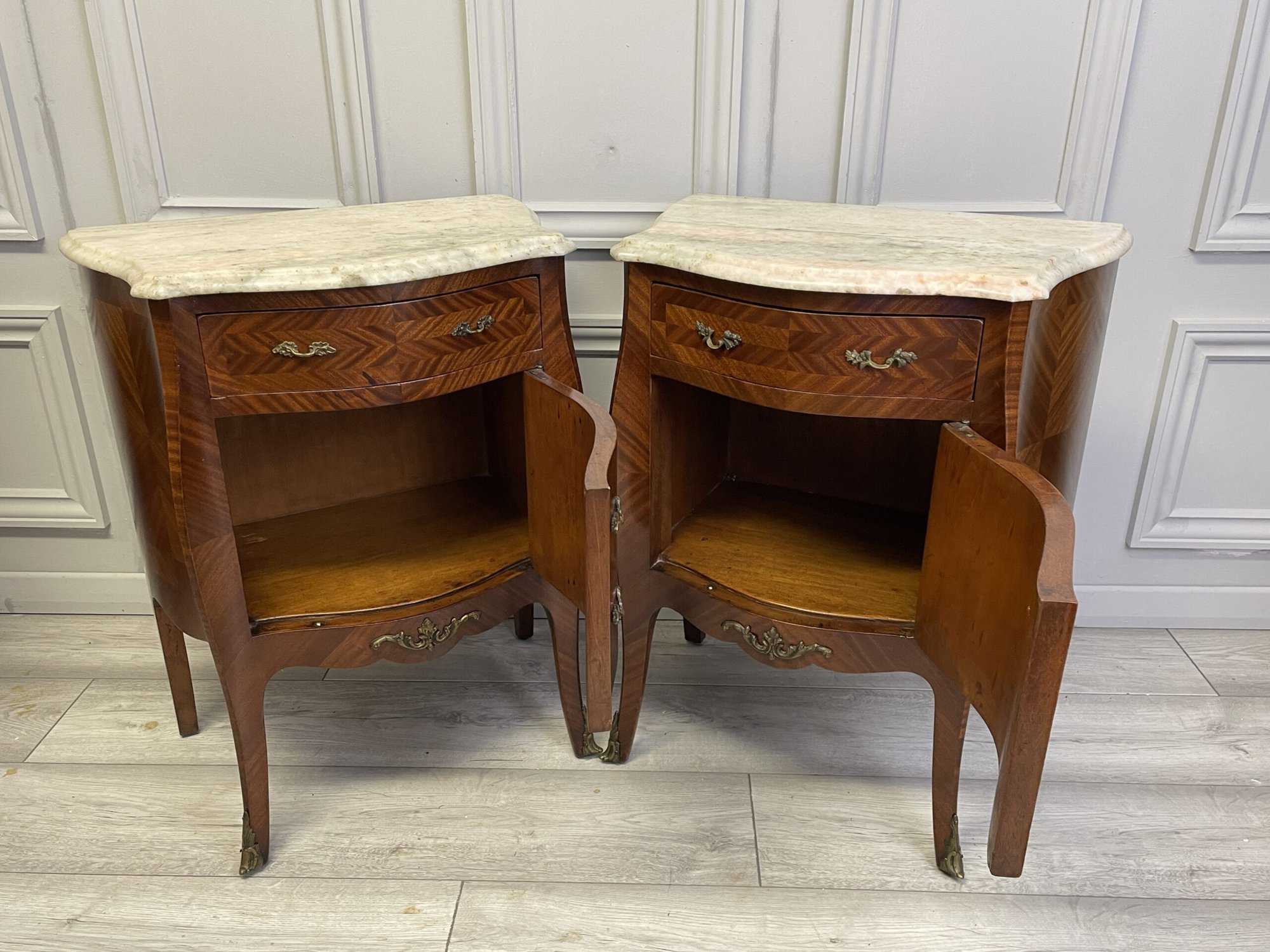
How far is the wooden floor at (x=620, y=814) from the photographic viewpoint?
1250 mm

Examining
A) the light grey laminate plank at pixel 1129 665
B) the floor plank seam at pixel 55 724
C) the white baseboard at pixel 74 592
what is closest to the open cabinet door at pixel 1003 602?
the light grey laminate plank at pixel 1129 665

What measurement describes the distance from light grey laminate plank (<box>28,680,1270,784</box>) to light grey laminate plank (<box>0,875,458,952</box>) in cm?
26

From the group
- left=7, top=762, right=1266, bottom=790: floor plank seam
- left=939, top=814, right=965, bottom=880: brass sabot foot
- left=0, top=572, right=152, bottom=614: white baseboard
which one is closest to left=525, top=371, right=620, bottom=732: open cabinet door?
left=7, top=762, right=1266, bottom=790: floor plank seam

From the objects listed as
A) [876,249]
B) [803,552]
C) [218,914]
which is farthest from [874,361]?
[218,914]

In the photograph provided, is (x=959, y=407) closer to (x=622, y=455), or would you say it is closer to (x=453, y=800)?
(x=622, y=455)

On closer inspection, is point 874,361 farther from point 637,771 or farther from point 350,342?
point 637,771

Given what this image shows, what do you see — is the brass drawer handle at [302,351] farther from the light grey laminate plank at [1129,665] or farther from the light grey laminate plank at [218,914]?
the light grey laminate plank at [1129,665]

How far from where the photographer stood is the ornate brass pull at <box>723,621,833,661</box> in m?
1.30

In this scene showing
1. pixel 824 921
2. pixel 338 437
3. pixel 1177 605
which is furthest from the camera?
pixel 1177 605

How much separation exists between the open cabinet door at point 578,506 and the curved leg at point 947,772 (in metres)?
0.45

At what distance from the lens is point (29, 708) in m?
1.70

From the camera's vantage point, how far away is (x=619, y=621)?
1.46 metres

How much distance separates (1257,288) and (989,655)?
116 centimetres

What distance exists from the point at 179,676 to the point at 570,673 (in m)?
0.67
